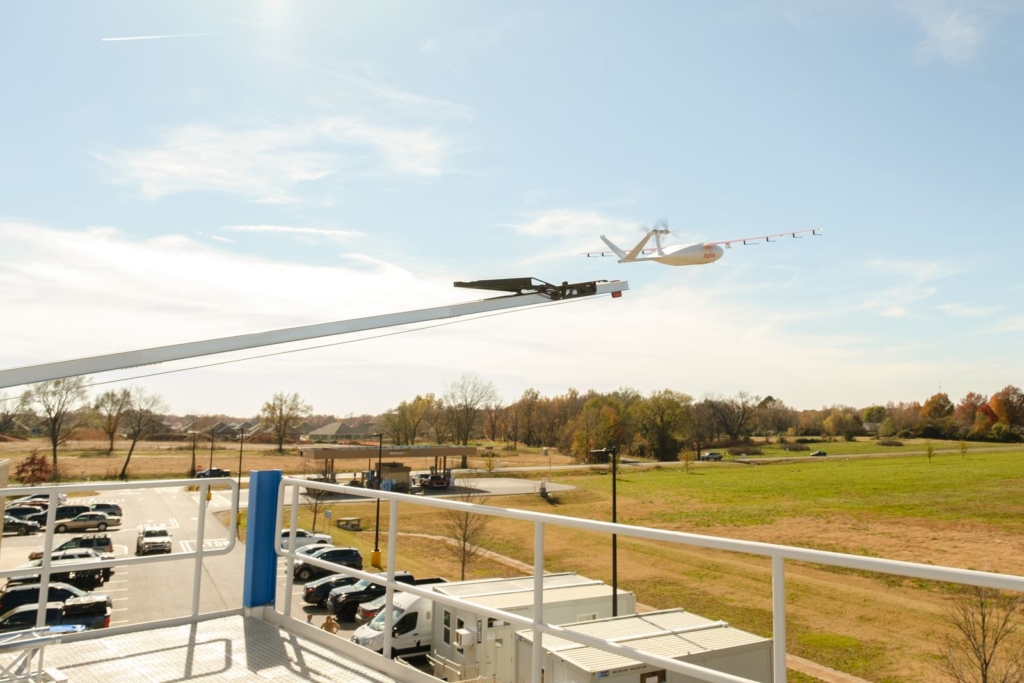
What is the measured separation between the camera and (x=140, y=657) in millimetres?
4430

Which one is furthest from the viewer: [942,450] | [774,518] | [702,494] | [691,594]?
[942,450]

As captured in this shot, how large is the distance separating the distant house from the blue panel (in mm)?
112988

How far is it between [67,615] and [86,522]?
21741mm

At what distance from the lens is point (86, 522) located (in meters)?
36.9

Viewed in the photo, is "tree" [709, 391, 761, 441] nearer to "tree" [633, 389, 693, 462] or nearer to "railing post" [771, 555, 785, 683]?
"tree" [633, 389, 693, 462]

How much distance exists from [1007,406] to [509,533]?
356 ft

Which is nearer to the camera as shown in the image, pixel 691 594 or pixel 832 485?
pixel 691 594

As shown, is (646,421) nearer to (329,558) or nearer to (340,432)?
(340,432)

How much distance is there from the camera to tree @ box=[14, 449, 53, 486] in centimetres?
5284

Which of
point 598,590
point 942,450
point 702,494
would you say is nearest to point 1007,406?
point 942,450

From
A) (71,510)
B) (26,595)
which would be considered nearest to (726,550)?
(26,595)

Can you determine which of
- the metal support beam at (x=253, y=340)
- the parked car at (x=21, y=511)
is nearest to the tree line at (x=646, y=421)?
the parked car at (x=21, y=511)

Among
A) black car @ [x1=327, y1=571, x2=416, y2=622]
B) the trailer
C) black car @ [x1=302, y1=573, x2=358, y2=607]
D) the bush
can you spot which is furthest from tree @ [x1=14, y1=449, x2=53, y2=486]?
the bush

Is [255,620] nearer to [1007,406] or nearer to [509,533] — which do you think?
[509,533]
